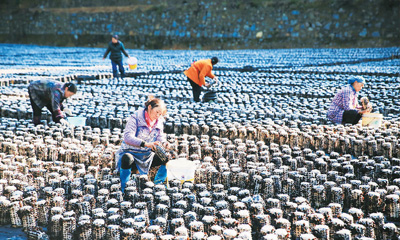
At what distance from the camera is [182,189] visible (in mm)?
4402

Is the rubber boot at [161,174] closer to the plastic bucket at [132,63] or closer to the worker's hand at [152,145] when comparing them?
the worker's hand at [152,145]

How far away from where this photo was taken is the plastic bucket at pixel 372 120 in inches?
275

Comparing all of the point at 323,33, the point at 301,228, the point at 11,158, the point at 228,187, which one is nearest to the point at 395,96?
the point at 228,187

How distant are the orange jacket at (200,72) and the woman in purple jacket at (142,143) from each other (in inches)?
187

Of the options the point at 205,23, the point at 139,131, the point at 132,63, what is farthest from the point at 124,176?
the point at 205,23

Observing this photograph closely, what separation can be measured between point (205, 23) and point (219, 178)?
107 feet

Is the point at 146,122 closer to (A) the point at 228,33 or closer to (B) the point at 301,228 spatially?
(B) the point at 301,228

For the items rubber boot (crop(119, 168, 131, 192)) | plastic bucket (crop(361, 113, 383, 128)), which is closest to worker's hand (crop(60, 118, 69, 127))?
rubber boot (crop(119, 168, 131, 192))

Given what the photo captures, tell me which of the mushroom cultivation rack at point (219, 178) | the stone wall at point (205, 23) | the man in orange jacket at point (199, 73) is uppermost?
the stone wall at point (205, 23)

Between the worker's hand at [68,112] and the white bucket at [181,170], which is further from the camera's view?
the worker's hand at [68,112]

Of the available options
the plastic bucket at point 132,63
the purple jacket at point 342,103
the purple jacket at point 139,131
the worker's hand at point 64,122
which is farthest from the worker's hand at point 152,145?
the plastic bucket at point 132,63

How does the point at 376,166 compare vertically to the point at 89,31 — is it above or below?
below

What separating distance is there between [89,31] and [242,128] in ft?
122

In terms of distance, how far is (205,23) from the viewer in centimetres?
3622
